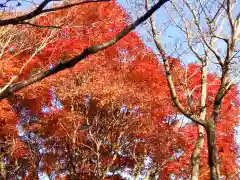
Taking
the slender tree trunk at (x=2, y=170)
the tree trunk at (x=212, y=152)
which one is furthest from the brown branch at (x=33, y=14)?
the slender tree trunk at (x=2, y=170)

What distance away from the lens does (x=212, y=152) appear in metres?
7.16

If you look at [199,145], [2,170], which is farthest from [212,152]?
[2,170]

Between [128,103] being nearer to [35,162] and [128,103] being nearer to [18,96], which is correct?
[35,162]

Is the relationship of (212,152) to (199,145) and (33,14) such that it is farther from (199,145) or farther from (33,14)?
(33,14)

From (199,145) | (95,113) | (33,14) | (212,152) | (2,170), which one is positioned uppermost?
(95,113)

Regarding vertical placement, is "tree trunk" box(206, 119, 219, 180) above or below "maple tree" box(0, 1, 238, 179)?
below

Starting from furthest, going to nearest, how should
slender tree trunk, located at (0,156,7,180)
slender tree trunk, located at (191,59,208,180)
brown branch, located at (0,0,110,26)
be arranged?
slender tree trunk, located at (0,156,7,180), slender tree trunk, located at (191,59,208,180), brown branch, located at (0,0,110,26)

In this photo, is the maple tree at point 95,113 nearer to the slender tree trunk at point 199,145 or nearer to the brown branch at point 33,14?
the slender tree trunk at point 199,145

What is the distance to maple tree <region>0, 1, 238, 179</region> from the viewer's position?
13250 mm

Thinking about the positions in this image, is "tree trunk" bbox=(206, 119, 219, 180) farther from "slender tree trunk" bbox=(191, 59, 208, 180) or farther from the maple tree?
the maple tree

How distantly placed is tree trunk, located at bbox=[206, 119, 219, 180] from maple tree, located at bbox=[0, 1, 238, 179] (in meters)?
4.42

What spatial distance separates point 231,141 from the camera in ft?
57.1

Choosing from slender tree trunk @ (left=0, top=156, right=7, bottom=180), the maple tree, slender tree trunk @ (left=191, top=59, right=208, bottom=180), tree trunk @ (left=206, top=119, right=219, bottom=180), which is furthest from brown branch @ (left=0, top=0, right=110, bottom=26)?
slender tree trunk @ (left=0, top=156, right=7, bottom=180)

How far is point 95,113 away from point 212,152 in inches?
295
